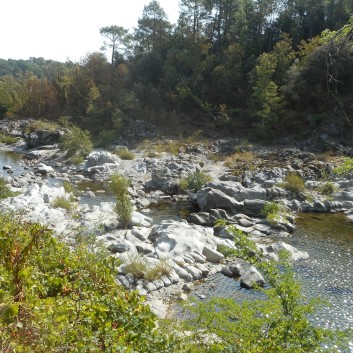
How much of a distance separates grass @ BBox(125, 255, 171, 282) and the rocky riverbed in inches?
4.3

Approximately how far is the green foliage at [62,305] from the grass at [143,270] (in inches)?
172

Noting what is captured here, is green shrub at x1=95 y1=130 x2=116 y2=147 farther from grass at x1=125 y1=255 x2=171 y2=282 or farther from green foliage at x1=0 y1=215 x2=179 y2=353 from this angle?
green foliage at x1=0 y1=215 x2=179 y2=353

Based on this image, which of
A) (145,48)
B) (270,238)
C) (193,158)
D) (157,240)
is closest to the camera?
(157,240)

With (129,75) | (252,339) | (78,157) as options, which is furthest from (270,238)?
(129,75)

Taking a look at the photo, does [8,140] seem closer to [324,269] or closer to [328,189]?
[328,189]

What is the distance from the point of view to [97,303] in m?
5.29

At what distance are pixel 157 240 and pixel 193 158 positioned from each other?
54.5 feet

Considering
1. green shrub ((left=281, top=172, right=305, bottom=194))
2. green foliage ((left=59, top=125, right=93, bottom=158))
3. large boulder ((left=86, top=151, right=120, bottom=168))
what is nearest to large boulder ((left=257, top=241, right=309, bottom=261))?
green shrub ((left=281, top=172, right=305, bottom=194))

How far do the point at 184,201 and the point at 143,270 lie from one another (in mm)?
10978

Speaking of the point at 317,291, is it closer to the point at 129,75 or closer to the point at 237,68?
the point at 237,68

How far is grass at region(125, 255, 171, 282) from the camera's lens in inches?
442

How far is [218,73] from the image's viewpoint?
132 feet

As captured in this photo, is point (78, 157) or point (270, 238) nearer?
point (270, 238)

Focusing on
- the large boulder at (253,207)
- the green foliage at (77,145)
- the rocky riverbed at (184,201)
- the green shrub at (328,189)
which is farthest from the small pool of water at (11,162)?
the green shrub at (328,189)
